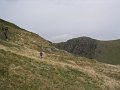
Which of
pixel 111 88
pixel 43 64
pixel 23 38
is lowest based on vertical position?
pixel 111 88

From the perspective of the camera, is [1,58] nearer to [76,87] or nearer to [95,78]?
[76,87]

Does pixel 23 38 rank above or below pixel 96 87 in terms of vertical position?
above

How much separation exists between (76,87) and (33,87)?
297 inches

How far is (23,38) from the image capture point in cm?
9306

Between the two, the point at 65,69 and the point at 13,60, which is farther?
the point at 65,69

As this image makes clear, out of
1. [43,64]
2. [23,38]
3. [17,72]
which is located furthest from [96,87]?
[23,38]

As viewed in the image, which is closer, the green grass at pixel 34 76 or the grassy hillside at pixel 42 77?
the green grass at pixel 34 76

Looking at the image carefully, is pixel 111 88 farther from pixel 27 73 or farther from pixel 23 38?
pixel 23 38

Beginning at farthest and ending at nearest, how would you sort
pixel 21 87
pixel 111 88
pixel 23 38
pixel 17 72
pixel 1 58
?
pixel 23 38 < pixel 111 88 < pixel 1 58 < pixel 17 72 < pixel 21 87

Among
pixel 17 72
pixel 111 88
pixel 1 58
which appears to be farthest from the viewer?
pixel 111 88

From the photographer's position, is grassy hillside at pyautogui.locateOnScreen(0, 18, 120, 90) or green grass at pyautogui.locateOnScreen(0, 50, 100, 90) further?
grassy hillside at pyautogui.locateOnScreen(0, 18, 120, 90)

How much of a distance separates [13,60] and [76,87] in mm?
10271

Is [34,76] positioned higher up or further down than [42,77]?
higher up

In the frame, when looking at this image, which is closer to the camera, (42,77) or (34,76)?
(34,76)
